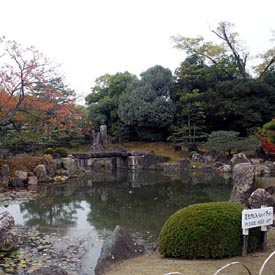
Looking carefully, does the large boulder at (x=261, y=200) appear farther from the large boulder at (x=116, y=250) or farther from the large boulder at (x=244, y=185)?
the large boulder at (x=116, y=250)

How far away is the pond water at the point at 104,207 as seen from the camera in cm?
816

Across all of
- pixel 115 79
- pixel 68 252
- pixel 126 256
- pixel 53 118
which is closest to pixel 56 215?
pixel 68 252

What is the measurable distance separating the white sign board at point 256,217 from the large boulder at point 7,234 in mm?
4691

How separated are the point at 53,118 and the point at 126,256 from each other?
13.4 m

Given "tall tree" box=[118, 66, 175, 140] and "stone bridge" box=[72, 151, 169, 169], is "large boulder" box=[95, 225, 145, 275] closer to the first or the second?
"stone bridge" box=[72, 151, 169, 169]

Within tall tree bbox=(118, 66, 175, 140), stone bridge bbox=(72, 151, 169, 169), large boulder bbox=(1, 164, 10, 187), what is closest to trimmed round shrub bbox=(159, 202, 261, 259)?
large boulder bbox=(1, 164, 10, 187)

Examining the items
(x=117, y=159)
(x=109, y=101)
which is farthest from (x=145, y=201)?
(x=109, y=101)

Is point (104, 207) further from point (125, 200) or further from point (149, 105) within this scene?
point (149, 105)

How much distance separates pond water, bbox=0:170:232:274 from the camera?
8156mm

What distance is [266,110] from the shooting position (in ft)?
91.9

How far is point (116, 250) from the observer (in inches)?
228

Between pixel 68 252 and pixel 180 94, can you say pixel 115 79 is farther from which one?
pixel 68 252

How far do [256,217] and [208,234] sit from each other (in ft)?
2.41

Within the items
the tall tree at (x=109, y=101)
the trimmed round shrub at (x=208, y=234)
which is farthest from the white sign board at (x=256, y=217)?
the tall tree at (x=109, y=101)
